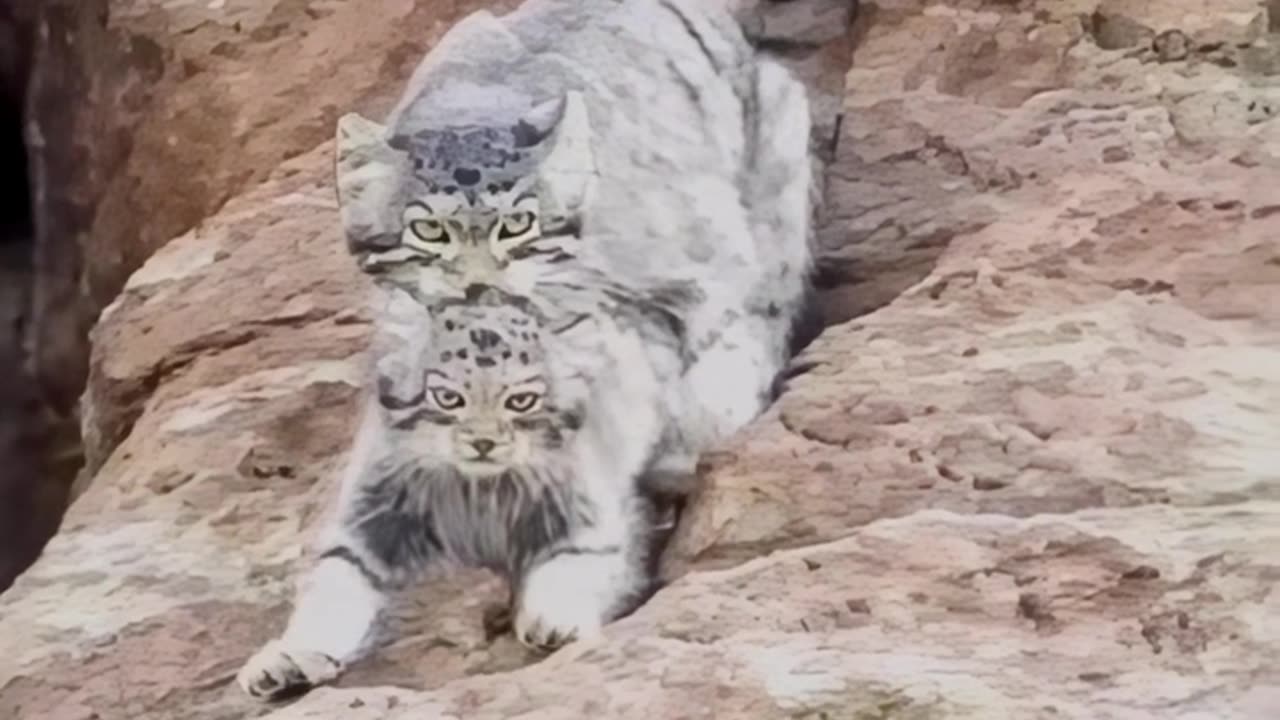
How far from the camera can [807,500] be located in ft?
5.13

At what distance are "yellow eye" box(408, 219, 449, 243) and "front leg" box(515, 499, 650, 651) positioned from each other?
0.27 meters

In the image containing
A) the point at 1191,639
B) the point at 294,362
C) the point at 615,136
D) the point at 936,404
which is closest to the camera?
the point at 1191,639

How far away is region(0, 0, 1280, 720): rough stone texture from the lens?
55.0 inches

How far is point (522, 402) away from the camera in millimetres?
1494

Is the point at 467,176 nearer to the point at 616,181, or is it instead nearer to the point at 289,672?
the point at 616,181

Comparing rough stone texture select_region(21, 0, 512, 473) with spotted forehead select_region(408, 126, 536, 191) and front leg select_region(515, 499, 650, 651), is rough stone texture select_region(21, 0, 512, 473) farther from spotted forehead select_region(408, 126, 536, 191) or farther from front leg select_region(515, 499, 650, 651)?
front leg select_region(515, 499, 650, 651)

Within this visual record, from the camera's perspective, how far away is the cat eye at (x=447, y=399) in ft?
4.91

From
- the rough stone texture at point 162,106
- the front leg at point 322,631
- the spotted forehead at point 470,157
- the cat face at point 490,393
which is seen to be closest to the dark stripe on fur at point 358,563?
the front leg at point 322,631

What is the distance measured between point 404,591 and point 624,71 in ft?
1.85

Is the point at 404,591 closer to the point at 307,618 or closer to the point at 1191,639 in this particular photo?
the point at 307,618

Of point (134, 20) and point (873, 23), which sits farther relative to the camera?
point (134, 20)

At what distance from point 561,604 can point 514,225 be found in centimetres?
32

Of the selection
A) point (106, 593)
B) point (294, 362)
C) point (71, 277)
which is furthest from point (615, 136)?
point (71, 277)

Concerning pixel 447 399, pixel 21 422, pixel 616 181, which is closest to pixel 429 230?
pixel 447 399
